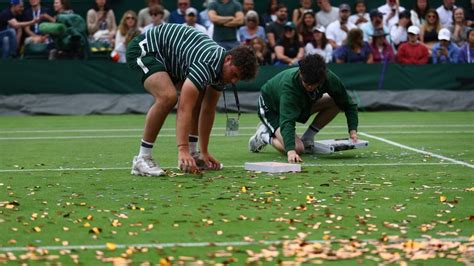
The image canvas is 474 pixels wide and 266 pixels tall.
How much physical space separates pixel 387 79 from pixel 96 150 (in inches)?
383

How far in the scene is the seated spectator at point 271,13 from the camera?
22.9 metres

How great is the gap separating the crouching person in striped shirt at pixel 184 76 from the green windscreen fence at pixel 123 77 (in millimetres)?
10239

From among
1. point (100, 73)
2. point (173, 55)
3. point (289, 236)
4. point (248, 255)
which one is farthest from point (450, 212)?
point (100, 73)

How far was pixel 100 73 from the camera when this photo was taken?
20.9 meters

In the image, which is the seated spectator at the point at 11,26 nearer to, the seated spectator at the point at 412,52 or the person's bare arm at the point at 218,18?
the person's bare arm at the point at 218,18

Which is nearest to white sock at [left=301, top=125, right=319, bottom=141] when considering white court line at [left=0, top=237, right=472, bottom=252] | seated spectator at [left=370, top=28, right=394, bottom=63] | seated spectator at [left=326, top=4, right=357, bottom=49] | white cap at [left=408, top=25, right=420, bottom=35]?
white court line at [left=0, top=237, right=472, bottom=252]

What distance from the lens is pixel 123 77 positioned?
68.4ft

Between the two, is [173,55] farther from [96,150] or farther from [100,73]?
[100,73]

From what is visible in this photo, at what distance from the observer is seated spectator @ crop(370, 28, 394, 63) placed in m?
22.1

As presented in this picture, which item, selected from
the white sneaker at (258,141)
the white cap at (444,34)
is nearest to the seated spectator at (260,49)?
the white cap at (444,34)

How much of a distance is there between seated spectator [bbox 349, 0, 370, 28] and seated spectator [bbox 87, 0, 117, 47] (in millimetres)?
5129

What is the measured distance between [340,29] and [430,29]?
6.62 ft

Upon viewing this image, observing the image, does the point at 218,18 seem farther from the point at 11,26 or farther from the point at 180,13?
the point at 11,26

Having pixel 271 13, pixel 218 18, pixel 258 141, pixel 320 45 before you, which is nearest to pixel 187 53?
pixel 258 141
